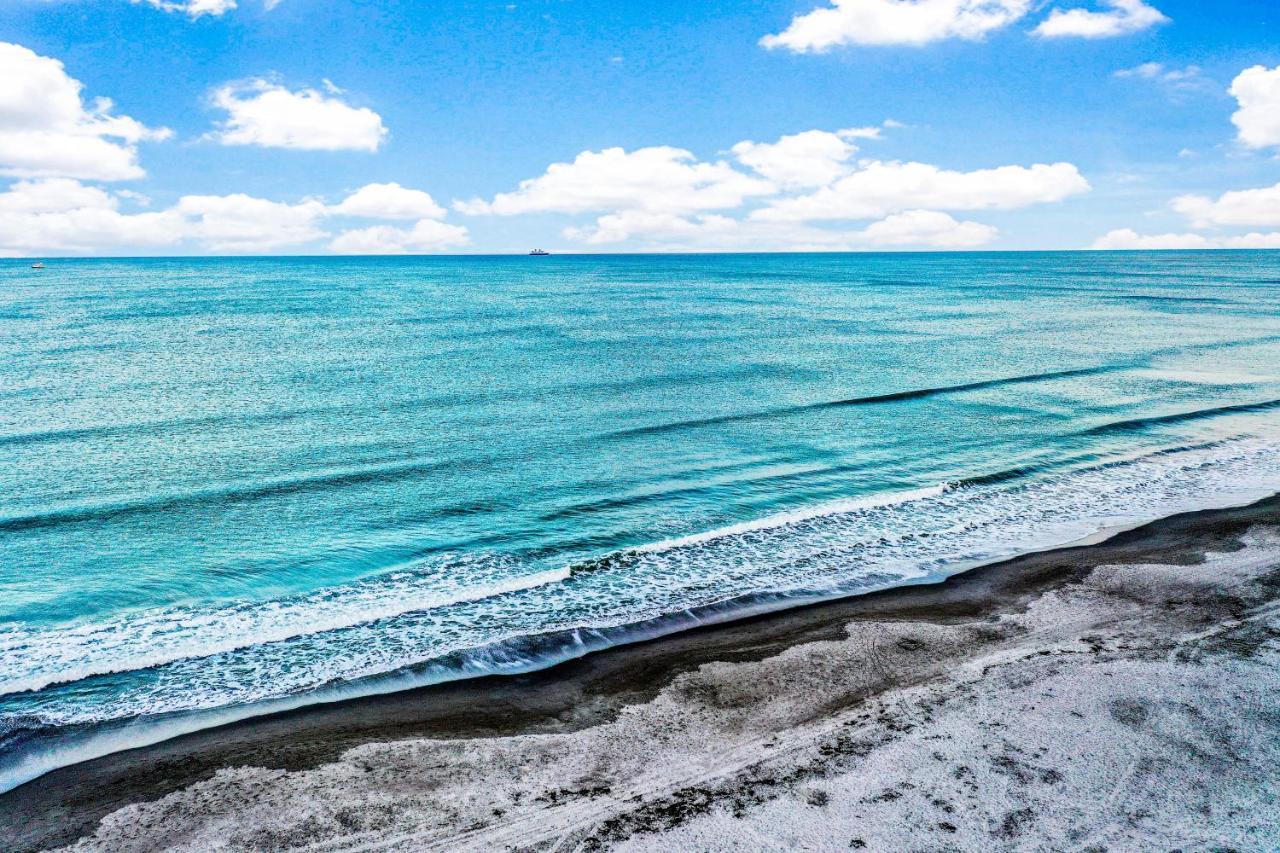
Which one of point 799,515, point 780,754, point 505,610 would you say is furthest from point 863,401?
point 780,754

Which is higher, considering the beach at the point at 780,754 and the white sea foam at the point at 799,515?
the white sea foam at the point at 799,515

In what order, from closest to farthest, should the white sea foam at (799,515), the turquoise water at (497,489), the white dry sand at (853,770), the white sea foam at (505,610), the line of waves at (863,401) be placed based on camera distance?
the white dry sand at (853,770)
the white sea foam at (505,610)
the turquoise water at (497,489)
the white sea foam at (799,515)
the line of waves at (863,401)

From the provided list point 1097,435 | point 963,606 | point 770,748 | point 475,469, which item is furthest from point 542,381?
point 770,748

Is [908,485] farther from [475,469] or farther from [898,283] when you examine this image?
[898,283]

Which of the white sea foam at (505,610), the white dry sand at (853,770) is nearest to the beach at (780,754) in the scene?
→ the white dry sand at (853,770)

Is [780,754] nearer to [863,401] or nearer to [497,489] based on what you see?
[497,489]

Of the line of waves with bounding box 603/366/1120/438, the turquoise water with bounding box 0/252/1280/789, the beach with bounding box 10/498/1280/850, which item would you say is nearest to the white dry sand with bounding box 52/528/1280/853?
the beach with bounding box 10/498/1280/850

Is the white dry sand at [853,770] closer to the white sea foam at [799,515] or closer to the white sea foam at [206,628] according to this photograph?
the white sea foam at [206,628]
